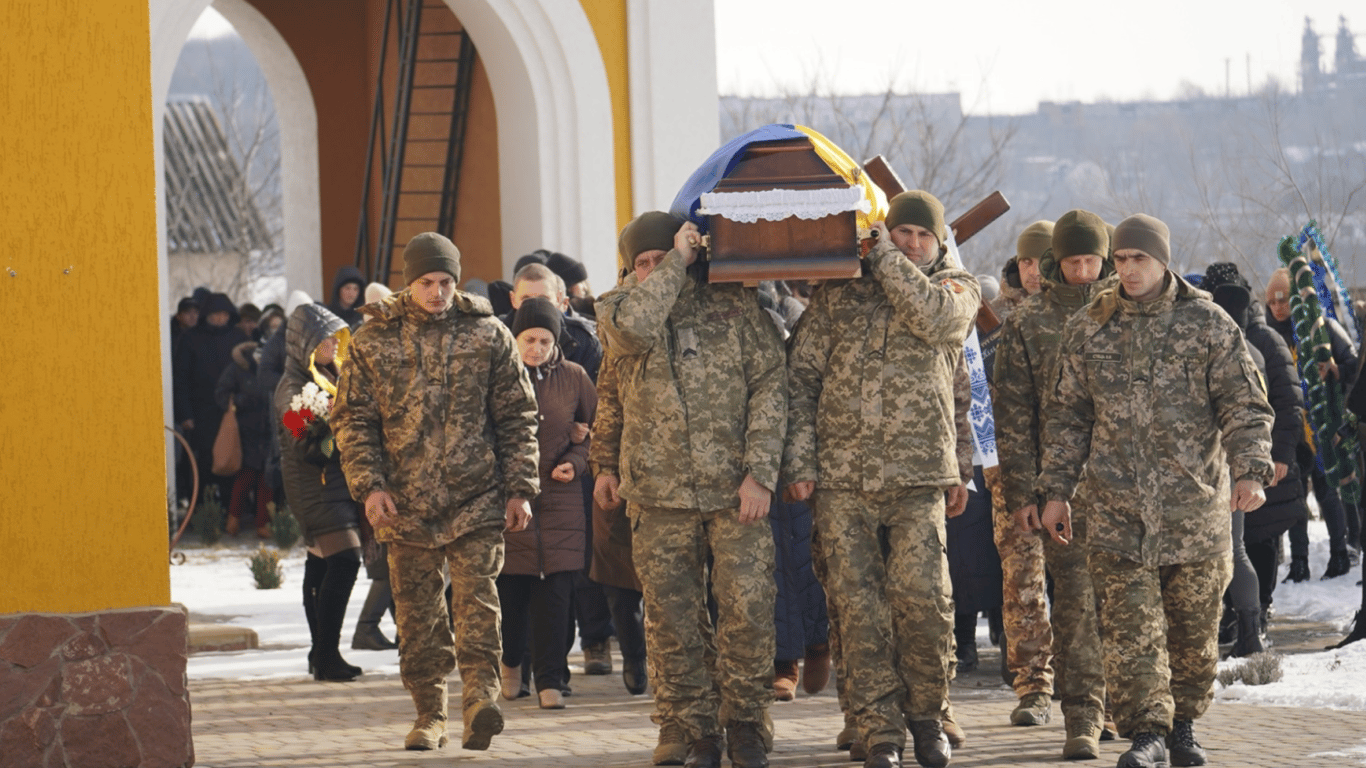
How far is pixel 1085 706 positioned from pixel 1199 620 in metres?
0.60

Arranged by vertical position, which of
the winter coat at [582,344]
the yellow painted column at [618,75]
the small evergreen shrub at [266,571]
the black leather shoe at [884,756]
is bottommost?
the black leather shoe at [884,756]

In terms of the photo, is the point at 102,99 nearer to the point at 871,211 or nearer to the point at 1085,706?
the point at 871,211

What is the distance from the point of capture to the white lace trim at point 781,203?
6.34m

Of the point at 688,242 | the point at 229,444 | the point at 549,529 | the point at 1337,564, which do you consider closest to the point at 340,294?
the point at 229,444

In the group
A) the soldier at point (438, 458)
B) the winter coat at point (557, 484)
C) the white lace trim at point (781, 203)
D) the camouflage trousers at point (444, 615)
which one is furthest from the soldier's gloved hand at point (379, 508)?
the white lace trim at point (781, 203)

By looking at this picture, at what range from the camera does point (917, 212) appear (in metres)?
6.62

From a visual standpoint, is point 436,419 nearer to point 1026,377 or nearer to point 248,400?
point 1026,377

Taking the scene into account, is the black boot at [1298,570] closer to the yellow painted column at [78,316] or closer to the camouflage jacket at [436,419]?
the camouflage jacket at [436,419]

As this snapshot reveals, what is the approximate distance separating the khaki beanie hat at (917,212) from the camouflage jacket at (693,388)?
589mm

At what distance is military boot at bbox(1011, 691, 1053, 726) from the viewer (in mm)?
7361

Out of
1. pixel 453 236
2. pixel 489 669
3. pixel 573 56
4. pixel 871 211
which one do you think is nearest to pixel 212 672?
pixel 489 669

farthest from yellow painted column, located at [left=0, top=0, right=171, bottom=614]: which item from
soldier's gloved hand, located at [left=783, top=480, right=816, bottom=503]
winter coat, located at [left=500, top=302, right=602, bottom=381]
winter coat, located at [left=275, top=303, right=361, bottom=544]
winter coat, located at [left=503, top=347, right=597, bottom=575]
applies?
winter coat, located at [left=500, top=302, right=602, bottom=381]

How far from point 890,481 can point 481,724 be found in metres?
1.83

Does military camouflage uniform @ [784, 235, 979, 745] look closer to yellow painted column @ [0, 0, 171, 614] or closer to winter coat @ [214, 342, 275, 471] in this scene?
yellow painted column @ [0, 0, 171, 614]
